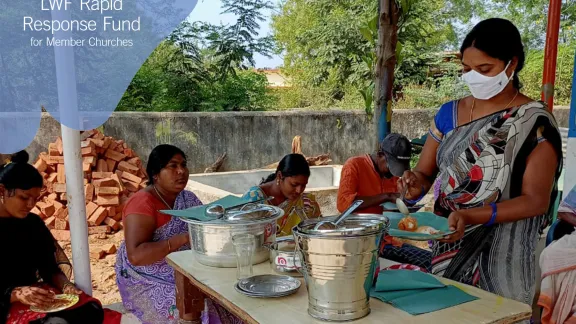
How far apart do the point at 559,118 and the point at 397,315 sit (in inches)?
377

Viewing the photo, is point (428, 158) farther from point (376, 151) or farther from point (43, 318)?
point (43, 318)

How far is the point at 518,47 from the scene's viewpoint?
168 cm

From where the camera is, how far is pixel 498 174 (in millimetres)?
1633

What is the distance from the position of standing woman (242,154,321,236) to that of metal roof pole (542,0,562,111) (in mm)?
1756

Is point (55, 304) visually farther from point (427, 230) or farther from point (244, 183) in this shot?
point (244, 183)

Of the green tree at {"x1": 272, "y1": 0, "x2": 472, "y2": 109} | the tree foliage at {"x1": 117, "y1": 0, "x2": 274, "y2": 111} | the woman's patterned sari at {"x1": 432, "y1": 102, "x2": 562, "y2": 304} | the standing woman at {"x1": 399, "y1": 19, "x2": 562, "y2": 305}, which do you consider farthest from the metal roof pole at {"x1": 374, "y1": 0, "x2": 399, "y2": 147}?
the green tree at {"x1": 272, "y1": 0, "x2": 472, "y2": 109}

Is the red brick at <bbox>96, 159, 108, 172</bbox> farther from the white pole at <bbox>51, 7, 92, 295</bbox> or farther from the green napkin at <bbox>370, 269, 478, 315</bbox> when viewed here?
the green napkin at <bbox>370, 269, 478, 315</bbox>

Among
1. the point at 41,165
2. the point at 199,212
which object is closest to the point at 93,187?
the point at 41,165

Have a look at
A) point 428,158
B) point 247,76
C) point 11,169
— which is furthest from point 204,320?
point 247,76

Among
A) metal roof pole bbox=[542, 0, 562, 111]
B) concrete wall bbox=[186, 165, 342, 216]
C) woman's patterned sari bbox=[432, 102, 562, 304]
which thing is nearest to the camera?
woman's patterned sari bbox=[432, 102, 562, 304]

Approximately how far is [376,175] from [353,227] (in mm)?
2139

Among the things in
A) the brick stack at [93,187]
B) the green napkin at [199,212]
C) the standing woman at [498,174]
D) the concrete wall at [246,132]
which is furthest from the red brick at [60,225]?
the standing woman at [498,174]

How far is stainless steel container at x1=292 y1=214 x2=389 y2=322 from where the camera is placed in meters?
1.10

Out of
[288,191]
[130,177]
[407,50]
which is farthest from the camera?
[407,50]
